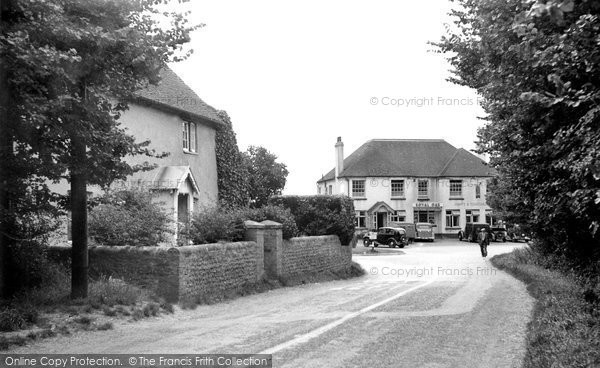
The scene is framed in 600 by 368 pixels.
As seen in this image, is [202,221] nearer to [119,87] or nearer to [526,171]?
[119,87]

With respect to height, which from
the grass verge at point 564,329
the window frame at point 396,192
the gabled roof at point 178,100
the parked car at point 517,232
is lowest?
the grass verge at point 564,329

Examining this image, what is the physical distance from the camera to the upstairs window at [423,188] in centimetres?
6456

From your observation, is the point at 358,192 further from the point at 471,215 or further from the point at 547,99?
the point at 547,99

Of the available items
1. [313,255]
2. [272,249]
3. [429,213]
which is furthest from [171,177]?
[429,213]

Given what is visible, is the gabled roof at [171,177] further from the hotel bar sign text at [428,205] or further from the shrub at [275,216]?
the hotel bar sign text at [428,205]

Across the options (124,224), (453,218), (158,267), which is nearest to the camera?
(158,267)

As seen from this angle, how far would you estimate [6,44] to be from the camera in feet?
28.8

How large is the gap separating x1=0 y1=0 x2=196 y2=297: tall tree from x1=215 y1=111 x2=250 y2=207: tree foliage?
16.4m

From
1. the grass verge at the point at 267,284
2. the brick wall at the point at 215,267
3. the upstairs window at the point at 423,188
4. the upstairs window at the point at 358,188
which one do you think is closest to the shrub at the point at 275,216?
the grass verge at the point at 267,284

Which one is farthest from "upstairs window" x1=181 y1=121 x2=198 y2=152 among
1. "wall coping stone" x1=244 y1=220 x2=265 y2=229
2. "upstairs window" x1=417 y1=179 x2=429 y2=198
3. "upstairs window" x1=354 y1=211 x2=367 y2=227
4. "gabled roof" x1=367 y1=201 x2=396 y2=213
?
"upstairs window" x1=417 y1=179 x2=429 y2=198

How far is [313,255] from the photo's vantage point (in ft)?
70.7

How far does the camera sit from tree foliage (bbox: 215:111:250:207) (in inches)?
1115

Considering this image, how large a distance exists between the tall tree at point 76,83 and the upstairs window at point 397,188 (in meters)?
53.6

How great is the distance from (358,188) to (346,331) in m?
53.9
